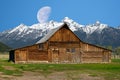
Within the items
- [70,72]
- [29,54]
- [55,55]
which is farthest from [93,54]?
[70,72]

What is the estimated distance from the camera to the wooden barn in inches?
3091

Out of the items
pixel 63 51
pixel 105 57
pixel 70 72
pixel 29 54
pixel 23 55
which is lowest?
pixel 70 72

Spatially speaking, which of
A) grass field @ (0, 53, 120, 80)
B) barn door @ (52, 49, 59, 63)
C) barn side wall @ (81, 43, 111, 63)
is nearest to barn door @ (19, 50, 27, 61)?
barn door @ (52, 49, 59, 63)

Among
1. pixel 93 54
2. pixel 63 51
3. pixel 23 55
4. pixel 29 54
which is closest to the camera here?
pixel 23 55

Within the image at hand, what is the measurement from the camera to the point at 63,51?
81312 mm

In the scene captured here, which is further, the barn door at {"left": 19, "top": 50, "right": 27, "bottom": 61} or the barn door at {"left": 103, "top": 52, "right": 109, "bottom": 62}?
the barn door at {"left": 103, "top": 52, "right": 109, "bottom": 62}

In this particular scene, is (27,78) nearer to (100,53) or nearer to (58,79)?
(58,79)

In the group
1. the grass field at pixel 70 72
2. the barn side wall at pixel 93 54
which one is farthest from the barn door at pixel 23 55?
the grass field at pixel 70 72

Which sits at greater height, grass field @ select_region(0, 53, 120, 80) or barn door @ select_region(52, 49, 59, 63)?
barn door @ select_region(52, 49, 59, 63)

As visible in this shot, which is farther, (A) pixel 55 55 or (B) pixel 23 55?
(A) pixel 55 55

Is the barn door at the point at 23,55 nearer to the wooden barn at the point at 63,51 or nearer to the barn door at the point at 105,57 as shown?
the wooden barn at the point at 63,51

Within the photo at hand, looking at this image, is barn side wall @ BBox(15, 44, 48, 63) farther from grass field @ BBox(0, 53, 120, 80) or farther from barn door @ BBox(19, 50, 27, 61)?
grass field @ BBox(0, 53, 120, 80)

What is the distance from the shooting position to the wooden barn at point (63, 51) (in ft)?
258

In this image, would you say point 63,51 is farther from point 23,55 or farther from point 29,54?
point 23,55
